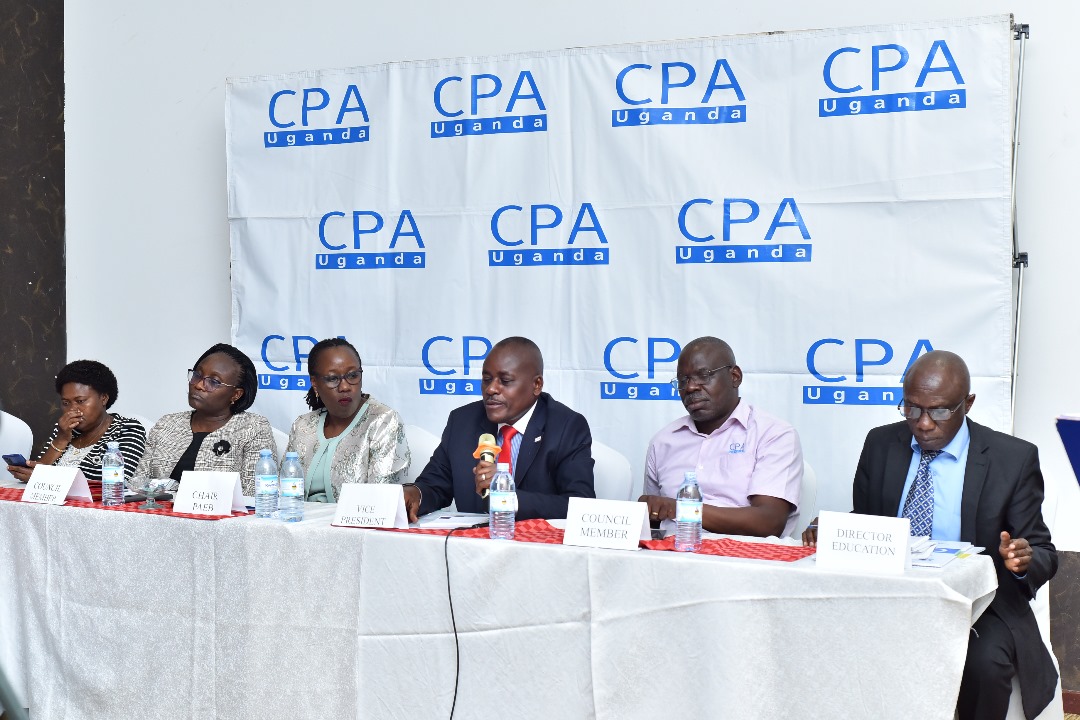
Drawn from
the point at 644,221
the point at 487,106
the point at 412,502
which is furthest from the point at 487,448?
the point at 487,106

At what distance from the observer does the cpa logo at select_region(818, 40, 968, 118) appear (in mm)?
3547

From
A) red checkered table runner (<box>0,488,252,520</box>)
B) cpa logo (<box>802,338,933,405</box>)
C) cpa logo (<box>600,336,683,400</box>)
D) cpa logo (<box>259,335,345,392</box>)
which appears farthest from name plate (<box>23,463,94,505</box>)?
cpa logo (<box>802,338,933,405</box>)

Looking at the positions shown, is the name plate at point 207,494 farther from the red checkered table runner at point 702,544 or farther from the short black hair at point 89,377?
the short black hair at point 89,377

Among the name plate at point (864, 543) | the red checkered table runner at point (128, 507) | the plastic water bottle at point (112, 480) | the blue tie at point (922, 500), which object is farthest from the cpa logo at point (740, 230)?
the plastic water bottle at point (112, 480)

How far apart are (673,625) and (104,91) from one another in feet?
12.9

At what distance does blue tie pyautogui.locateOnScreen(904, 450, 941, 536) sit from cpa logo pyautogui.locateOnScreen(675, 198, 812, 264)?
116 centimetres

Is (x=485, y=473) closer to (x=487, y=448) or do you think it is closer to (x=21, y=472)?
(x=487, y=448)

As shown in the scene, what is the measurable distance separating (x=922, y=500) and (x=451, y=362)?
6.71 feet

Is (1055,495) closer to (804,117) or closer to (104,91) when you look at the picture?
(804,117)

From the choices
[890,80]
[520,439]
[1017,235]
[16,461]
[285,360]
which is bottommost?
[16,461]

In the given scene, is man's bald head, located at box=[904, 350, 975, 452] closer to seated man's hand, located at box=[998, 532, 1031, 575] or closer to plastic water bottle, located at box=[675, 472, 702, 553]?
seated man's hand, located at box=[998, 532, 1031, 575]

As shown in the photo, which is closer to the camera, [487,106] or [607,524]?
[607,524]

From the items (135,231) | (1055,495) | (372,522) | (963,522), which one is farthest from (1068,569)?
(135,231)

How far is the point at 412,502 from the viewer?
2.91 meters
